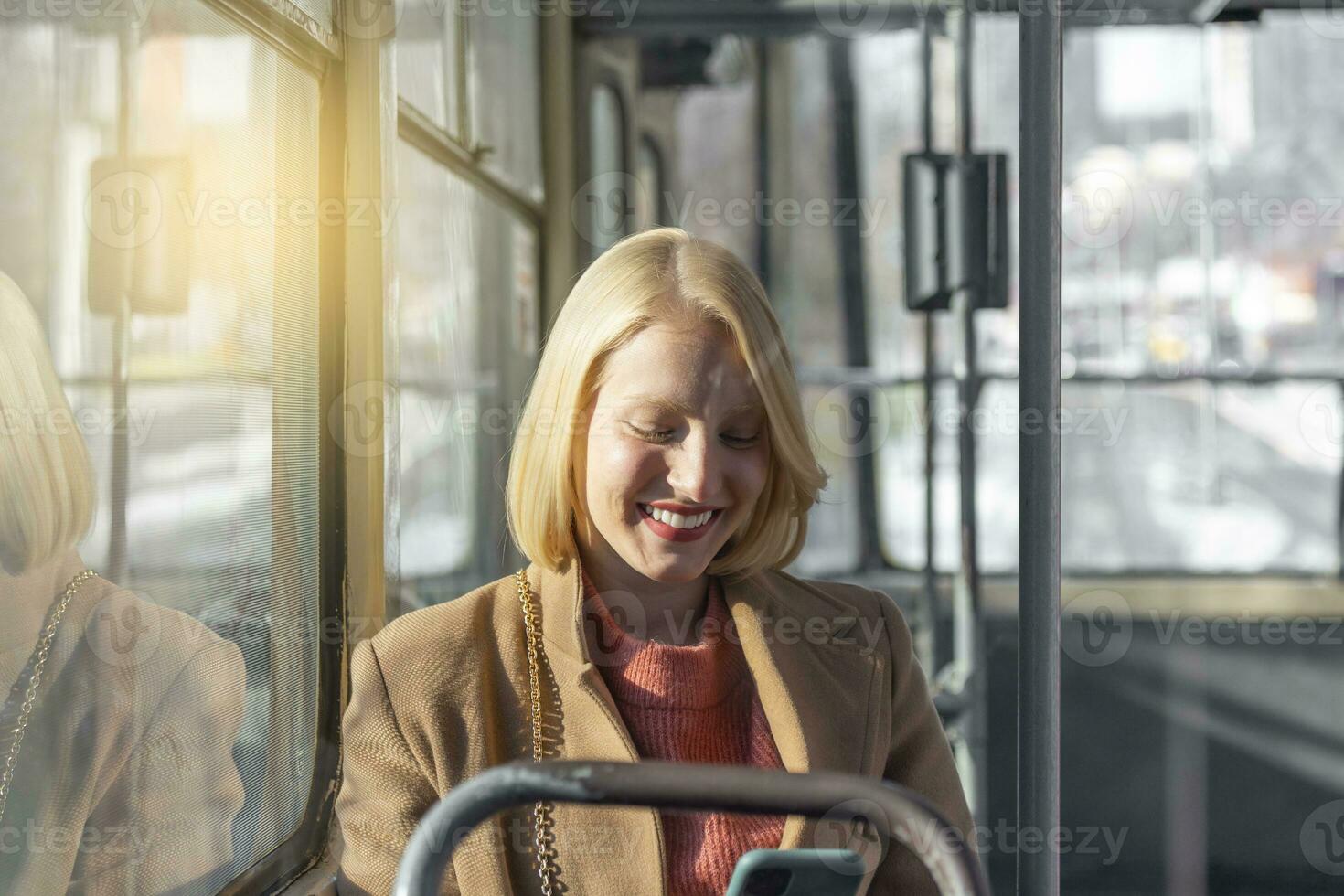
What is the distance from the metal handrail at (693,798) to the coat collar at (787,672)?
0.59 m

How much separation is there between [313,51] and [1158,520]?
148 inches

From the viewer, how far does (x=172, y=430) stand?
Answer: 1.42 meters

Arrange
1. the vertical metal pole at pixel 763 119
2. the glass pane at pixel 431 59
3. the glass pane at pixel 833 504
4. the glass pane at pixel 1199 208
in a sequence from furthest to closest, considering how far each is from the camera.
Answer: the glass pane at pixel 1199 208
the glass pane at pixel 833 504
the vertical metal pole at pixel 763 119
the glass pane at pixel 431 59

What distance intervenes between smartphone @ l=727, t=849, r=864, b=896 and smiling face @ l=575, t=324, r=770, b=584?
51 centimetres

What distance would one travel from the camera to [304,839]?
185 cm

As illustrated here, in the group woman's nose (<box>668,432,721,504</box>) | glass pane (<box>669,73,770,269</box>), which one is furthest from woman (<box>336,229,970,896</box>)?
glass pane (<box>669,73,770,269</box>)

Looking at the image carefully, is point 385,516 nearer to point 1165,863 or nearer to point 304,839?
point 304,839

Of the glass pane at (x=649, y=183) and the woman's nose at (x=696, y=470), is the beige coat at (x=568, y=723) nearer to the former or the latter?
the woman's nose at (x=696, y=470)

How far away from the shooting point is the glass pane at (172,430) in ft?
3.78

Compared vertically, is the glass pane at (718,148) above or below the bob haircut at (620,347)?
above

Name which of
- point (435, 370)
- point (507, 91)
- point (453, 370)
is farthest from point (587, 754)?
point (507, 91)

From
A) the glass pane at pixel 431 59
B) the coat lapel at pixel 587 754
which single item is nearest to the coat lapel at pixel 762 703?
the coat lapel at pixel 587 754

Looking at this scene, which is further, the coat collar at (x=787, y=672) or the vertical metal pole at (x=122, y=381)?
the coat collar at (x=787, y=672)

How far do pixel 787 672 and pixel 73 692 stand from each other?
743 millimetres
